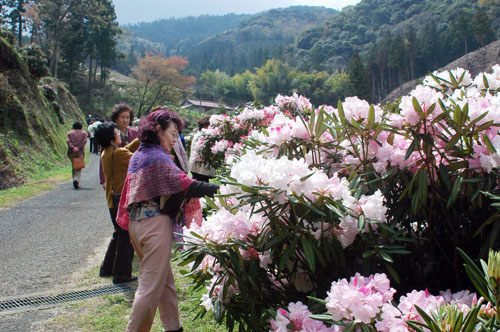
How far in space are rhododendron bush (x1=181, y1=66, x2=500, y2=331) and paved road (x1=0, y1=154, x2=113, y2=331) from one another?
8.38ft

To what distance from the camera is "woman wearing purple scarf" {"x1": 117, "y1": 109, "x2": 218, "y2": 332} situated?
289 cm

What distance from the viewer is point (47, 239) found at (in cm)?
617

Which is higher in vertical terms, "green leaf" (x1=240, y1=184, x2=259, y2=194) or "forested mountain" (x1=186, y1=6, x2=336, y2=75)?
"forested mountain" (x1=186, y1=6, x2=336, y2=75)

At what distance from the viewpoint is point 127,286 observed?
4.38 m

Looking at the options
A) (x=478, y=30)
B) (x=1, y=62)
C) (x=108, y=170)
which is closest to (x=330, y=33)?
(x=478, y=30)

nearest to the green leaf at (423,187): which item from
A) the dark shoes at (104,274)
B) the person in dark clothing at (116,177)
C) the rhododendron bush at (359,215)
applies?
the rhododendron bush at (359,215)

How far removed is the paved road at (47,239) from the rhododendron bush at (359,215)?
8.38 feet

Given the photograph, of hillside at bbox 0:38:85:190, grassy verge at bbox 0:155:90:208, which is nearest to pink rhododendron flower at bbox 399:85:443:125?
grassy verge at bbox 0:155:90:208

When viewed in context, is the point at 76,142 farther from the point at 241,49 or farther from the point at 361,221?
the point at 241,49

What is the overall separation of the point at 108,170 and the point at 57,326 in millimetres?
1543

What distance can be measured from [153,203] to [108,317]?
129 cm

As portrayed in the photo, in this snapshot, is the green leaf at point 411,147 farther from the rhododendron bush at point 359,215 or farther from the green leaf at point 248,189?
the green leaf at point 248,189

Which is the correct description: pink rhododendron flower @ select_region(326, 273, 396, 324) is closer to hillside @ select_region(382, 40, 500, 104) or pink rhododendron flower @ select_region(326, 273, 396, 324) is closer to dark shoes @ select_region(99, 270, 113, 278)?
dark shoes @ select_region(99, 270, 113, 278)

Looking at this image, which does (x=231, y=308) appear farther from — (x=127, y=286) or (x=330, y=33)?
(x=330, y=33)
